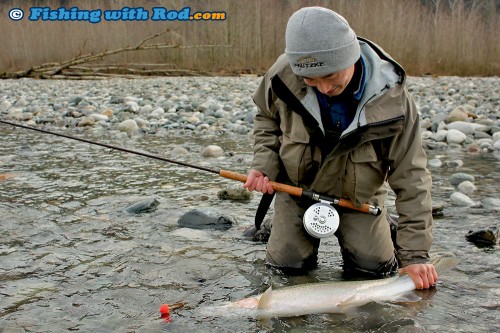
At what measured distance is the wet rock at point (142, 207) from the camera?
4004mm

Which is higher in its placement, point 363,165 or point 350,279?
point 363,165

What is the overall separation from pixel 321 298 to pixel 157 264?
3.13ft

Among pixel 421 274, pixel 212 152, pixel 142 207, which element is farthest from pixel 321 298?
pixel 212 152

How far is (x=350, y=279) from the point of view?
295 centimetres

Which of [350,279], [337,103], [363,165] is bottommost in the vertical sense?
[350,279]

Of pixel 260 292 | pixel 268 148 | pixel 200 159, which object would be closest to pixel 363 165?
pixel 268 148

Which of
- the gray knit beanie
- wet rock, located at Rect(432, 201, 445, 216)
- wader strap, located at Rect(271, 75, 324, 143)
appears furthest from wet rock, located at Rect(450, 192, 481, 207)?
the gray knit beanie

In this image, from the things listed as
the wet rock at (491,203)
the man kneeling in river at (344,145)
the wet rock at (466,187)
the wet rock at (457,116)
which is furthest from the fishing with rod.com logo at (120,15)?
the man kneeling in river at (344,145)

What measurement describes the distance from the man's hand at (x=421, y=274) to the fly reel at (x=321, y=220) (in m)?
0.39

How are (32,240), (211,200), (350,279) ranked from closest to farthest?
(350,279)
(32,240)
(211,200)

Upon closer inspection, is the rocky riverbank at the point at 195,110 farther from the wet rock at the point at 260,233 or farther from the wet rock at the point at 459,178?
the wet rock at the point at 260,233

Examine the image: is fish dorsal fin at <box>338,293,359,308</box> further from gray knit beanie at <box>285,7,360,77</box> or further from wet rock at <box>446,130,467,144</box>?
wet rock at <box>446,130,467,144</box>

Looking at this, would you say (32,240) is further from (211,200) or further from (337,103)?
(337,103)

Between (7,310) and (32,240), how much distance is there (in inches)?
36.5
